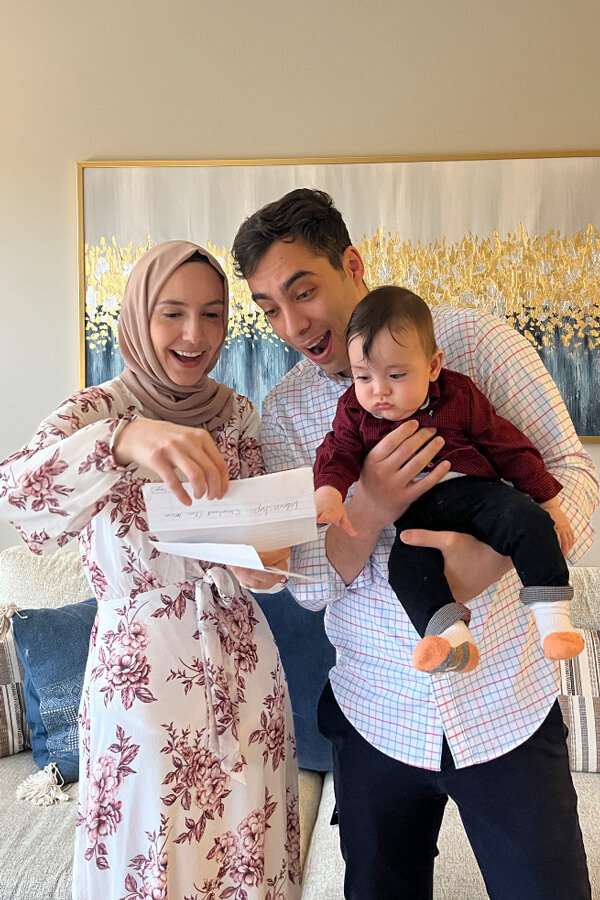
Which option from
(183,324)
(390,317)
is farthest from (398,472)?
(183,324)

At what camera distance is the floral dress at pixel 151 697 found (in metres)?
1.10

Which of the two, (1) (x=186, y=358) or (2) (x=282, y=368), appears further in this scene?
(2) (x=282, y=368)

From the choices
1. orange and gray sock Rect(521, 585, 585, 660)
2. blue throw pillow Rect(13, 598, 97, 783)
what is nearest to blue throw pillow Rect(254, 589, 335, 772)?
blue throw pillow Rect(13, 598, 97, 783)

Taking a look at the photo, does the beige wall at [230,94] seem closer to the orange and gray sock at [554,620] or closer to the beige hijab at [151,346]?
the beige hijab at [151,346]

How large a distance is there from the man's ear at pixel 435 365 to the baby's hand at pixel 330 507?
242 mm

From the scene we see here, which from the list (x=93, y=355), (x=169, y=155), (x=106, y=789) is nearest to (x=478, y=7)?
(x=169, y=155)

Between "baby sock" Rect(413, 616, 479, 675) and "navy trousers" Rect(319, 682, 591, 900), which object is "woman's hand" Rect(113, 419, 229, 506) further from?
"navy trousers" Rect(319, 682, 591, 900)

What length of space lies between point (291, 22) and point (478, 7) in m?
Result: 0.63

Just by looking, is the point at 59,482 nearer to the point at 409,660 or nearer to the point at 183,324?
the point at 183,324

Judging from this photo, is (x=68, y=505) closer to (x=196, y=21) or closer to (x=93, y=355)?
(x=93, y=355)

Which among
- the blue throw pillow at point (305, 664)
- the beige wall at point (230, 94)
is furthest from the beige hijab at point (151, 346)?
the beige wall at point (230, 94)

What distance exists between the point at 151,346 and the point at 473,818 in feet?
2.93

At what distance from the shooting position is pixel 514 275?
2.68 meters

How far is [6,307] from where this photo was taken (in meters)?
2.86
